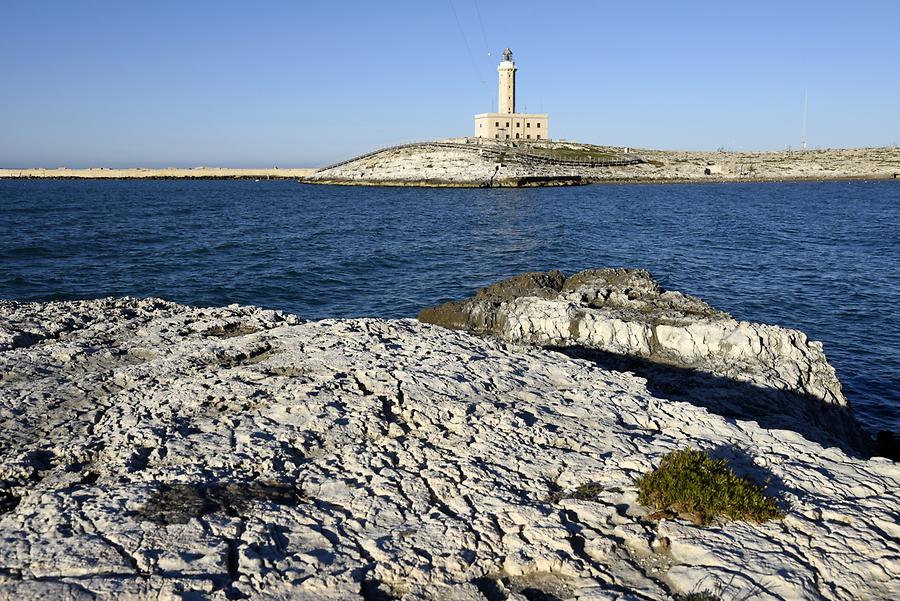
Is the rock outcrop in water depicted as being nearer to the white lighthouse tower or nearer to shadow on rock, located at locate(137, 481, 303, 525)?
shadow on rock, located at locate(137, 481, 303, 525)

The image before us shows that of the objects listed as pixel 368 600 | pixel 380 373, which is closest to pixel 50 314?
pixel 380 373

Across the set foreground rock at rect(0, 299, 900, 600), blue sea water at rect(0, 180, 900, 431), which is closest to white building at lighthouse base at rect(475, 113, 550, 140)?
blue sea water at rect(0, 180, 900, 431)

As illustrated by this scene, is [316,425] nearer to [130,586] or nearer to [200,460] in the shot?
[200,460]

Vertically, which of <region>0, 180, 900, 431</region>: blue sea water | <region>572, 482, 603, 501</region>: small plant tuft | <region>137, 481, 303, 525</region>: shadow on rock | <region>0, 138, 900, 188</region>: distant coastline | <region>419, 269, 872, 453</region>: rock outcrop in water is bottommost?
<region>0, 180, 900, 431</region>: blue sea water

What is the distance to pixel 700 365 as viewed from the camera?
1628 centimetres

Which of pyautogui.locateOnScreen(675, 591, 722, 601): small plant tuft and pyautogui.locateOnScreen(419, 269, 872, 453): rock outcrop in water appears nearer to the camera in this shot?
pyautogui.locateOnScreen(675, 591, 722, 601): small plant tuft

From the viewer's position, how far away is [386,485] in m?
8.70

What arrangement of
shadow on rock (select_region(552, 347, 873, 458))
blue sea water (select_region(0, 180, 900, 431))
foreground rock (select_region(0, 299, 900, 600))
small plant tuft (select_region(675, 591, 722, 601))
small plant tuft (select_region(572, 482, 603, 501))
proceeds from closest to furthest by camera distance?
small plant tuft (select_region(675, 591, 722, 601))
foreground rock (select_region(0, 299, 900, 600))
small plant tuft (select_region(572, 482, 603, 501))
shadow on rock (select_region(552, 347, 873, 458))
blue sea water (select_region(0, 180, 900, 431))

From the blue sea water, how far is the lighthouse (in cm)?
8280

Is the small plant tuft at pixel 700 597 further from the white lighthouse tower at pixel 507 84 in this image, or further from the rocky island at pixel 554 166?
the white lighthouse tower at pixel 507 84

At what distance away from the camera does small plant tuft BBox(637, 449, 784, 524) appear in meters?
7.96

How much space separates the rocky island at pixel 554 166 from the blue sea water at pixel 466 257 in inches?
1924

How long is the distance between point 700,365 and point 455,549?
1091 centimetres

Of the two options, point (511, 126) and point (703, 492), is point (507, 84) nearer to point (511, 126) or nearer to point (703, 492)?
point (511, 126)
